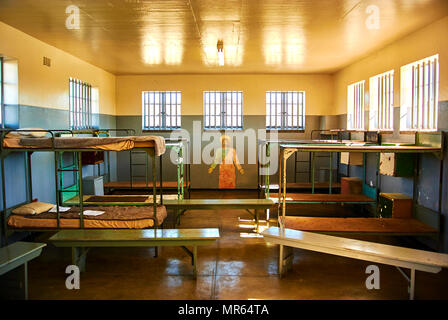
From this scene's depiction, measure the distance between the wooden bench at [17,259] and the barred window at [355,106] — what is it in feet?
24.2

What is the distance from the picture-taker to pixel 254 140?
445 inches

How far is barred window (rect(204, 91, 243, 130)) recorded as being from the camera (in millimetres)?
11344

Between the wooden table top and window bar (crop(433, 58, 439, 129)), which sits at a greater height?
window bar (crop(433, 58, 439, 129))

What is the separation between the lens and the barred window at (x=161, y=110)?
11.4m

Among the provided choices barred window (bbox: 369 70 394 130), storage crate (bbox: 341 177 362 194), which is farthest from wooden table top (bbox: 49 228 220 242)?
storage crate (bbox: 341 177 362 194)

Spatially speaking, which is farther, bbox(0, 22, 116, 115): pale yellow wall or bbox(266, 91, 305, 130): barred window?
bbox(266, 91, 305, 130): barred window

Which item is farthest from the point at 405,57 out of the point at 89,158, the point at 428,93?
the point at 89,158

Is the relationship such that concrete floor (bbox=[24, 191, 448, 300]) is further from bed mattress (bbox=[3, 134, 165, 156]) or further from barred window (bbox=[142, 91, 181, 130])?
barred window (bbox=[142, 91, 181, 130])

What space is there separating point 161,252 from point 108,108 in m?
6.33

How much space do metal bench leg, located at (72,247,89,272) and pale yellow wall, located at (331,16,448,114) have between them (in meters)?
5.54

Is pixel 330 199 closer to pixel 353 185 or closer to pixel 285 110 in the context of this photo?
pixel 353 185

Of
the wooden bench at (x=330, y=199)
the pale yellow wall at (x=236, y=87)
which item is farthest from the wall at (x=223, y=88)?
the wooden bench at (x=330, y=199)

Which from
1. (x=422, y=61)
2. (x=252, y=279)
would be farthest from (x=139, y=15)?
(x=422, y=61)

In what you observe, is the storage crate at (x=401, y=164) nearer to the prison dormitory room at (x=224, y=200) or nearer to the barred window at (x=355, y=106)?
the prison dormitory room at (x=224, y=200)
